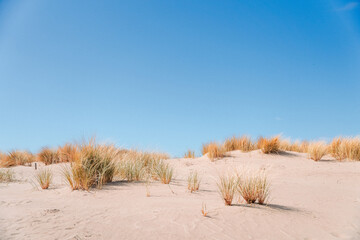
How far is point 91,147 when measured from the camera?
6422mm

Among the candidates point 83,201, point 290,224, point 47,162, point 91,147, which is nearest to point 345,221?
point 290,224

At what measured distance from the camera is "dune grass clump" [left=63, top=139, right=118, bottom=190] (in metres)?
5.72

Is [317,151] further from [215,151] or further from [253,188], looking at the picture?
[253,188]

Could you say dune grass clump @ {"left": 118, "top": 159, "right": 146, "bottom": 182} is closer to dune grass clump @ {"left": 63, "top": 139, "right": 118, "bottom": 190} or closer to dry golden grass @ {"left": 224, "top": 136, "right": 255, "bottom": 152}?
dune grass clump @ {"left": 63, "top": 139, "right": 118, "bottom": 190}

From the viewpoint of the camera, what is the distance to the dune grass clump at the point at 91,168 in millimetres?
5719

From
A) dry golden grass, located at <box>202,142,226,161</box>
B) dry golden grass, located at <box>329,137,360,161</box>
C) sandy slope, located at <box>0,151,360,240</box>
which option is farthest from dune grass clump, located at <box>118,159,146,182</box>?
dry golden grass, located at <box>329,137,360,161</box>

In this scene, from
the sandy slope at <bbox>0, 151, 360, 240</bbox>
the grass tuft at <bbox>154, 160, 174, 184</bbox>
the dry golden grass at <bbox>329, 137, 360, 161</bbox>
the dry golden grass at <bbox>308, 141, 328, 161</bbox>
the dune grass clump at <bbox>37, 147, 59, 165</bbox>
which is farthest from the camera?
the dune grass clump at <bbox>37, 147, 59, 165</bbox>

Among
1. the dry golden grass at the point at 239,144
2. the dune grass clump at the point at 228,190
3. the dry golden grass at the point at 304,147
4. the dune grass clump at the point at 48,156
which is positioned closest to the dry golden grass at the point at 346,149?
the dry golden grass at the point at 304,147

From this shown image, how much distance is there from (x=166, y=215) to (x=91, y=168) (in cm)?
272

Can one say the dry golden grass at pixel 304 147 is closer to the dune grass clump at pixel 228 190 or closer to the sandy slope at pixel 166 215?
the sandy slope at pixel 166 215

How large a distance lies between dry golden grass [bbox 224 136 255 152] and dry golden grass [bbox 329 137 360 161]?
3721 mm

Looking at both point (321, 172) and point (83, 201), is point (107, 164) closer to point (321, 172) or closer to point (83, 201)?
point (83, 201)

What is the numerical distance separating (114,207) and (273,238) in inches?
95.7

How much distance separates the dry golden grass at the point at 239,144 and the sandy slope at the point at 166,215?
23.1ft
